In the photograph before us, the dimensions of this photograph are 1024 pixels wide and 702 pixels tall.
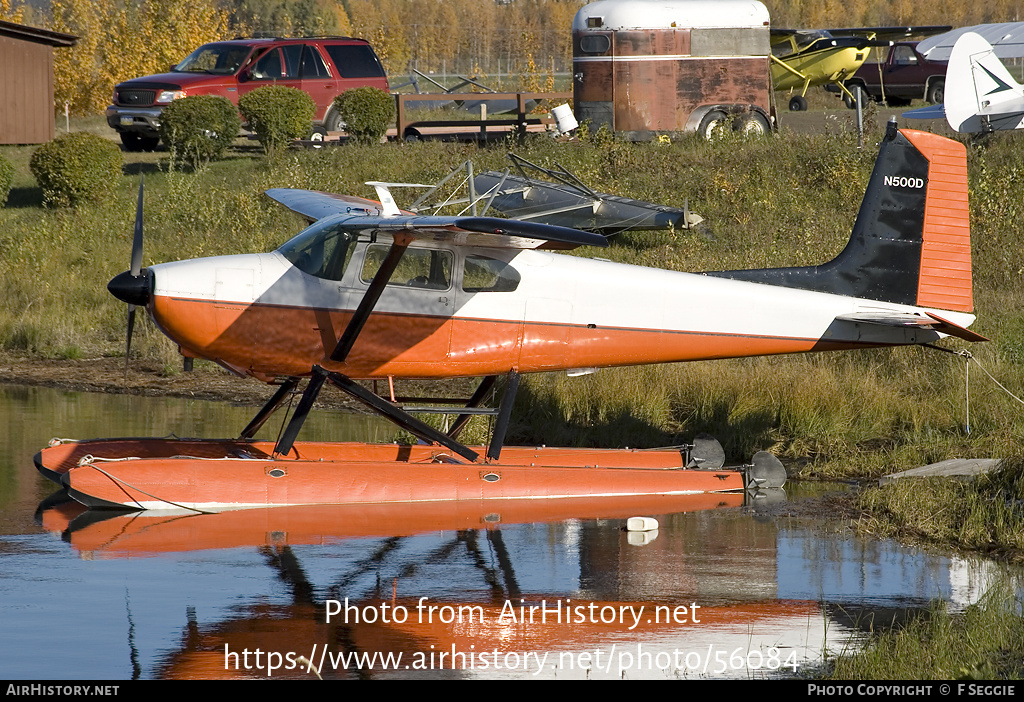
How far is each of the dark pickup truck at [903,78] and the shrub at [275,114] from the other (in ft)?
54.9

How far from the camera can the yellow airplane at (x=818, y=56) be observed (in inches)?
1278

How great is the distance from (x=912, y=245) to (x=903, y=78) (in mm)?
25781

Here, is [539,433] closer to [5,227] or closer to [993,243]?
[993,243]

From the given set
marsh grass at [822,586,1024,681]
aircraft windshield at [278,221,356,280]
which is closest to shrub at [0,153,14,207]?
aircraft windshield at [278,221,356,280]

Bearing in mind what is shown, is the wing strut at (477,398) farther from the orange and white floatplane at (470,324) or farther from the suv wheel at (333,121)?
the suv wheel at (333,121)

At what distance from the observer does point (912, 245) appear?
35.9 ft

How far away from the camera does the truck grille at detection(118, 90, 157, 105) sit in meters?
25.6

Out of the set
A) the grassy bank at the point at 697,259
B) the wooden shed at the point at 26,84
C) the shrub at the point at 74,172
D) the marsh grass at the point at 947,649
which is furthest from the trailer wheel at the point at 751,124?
the marsh grass at the point at 947,649

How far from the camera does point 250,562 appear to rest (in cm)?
812

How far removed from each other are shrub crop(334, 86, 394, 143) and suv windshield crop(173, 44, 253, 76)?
3.26m

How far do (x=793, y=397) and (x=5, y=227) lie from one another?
15.0 metres

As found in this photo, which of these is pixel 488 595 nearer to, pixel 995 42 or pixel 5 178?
pixel 5 178

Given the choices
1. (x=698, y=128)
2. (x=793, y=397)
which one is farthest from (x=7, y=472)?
(x=698, y=128)

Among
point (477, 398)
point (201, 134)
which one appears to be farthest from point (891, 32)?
point (477, 398)
